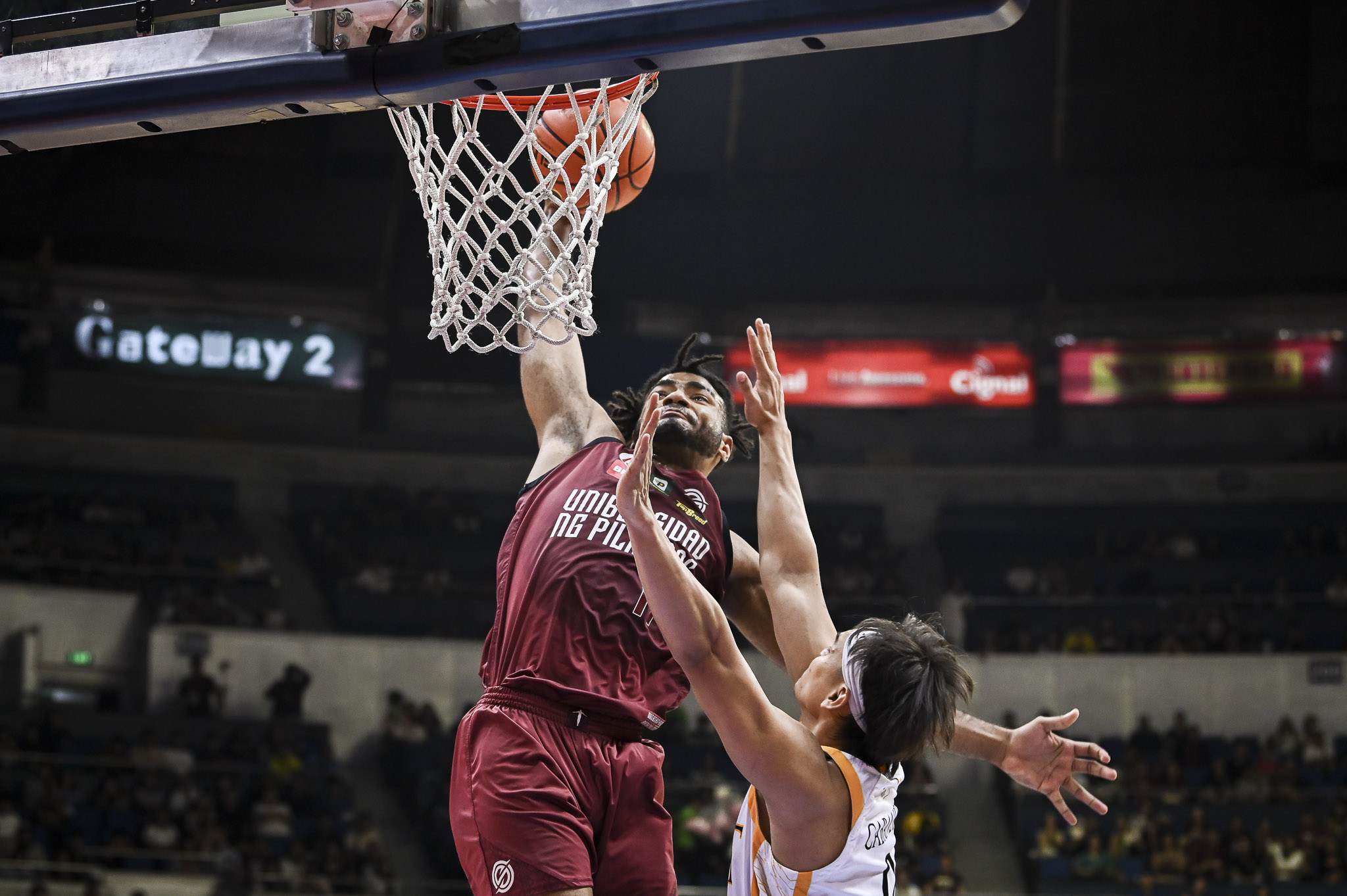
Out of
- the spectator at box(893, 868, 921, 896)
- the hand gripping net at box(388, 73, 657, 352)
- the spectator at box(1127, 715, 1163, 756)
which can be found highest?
the hand gripping net at box(388, 73, 657, 352)

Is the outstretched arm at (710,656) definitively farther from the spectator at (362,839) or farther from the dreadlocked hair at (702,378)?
the spectator at (362,839)

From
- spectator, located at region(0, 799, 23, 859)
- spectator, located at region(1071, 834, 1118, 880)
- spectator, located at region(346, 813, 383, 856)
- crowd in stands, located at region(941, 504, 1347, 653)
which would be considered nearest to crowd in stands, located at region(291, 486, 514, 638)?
spectator, located at region(346, 813, 383, 856)

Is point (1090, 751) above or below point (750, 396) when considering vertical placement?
below

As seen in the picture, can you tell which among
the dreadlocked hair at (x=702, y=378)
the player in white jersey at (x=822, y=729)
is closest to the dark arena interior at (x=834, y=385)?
the dreadlocked hair at (x=702, y=378)

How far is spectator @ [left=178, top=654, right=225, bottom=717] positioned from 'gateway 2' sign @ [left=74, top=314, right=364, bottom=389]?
5234 mm

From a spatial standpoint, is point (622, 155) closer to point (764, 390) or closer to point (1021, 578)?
point (764, 390)

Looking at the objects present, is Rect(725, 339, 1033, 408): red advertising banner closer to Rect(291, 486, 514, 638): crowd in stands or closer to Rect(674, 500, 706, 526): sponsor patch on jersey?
Rect(291, 486, 514, 638): crowd in stands

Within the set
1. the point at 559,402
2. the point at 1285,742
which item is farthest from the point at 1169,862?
the point at 559,402

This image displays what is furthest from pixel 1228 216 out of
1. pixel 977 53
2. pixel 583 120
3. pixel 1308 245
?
pixel 583 120

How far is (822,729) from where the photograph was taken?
276cm

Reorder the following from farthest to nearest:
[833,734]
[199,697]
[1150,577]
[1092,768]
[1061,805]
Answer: [1150,577], [199,697], [1061,805], [1092,768], [833,734]

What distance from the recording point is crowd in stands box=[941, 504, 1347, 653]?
52.6 ft

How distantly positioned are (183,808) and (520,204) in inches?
417

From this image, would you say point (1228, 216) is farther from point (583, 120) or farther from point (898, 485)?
point (583, 120)
